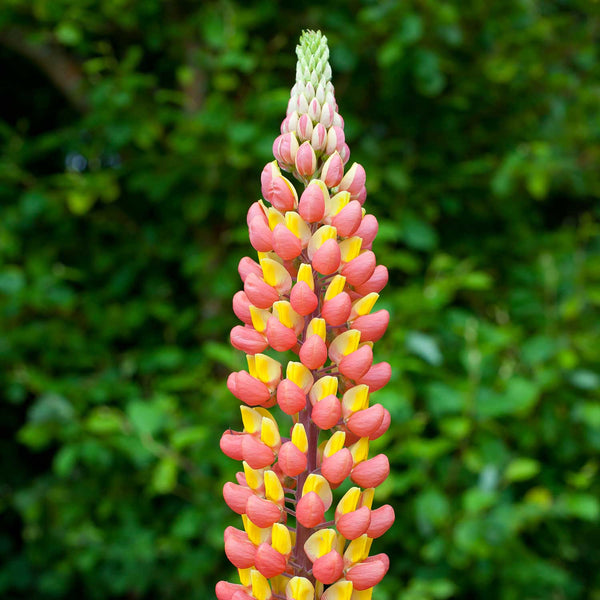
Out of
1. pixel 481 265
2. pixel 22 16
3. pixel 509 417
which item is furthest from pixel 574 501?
pixel 22 16

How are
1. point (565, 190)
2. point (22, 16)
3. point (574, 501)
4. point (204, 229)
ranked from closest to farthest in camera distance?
point (574, 501) < point (22, 16) < point (204, 229) < point (565, 190)

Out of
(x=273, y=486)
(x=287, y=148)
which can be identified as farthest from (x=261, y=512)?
(x=287, y=148)

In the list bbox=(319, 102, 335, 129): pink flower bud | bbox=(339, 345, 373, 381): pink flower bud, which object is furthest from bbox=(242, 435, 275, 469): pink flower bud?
bbox=(319, 102, 335, 129): pink flower bud

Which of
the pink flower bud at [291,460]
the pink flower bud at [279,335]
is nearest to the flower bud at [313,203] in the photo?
the pink flower bud at [279,335]

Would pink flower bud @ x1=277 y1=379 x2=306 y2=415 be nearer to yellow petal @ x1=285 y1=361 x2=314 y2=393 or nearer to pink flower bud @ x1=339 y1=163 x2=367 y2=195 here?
yellow petal @ x1=285 y1=361 x2=314 y2=393

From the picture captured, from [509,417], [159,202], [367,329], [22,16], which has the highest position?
[22,16]

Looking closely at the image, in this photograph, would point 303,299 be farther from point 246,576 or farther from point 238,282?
point 238,282

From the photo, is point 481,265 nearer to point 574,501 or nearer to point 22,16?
point 574,501

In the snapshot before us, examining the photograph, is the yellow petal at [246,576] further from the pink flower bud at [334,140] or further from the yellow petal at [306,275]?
the pink flower bud at [334,140]
